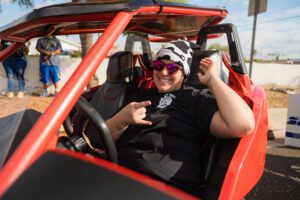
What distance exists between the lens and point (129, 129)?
1.87m

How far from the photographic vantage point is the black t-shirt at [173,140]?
5.40ft

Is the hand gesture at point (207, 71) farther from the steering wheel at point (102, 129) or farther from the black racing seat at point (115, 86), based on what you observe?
the black racing seat at point (115, 86)

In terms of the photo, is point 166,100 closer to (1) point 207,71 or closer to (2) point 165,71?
(2) point 165,71

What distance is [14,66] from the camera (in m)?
2.07

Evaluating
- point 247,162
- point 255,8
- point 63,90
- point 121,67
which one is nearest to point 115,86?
point 121,67

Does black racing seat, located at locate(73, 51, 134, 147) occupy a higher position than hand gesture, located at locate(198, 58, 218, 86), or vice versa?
hand gesture, located at locate(198, 58, 218, 86)

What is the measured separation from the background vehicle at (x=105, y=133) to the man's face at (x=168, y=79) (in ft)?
0.87

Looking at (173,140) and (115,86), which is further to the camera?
(115,86)

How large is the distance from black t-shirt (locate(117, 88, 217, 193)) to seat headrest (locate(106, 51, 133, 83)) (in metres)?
0.79

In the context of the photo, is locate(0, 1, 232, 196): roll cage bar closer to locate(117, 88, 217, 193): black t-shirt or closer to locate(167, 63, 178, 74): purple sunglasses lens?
locate(167, 63, 178, 74): purple sunglasses lens

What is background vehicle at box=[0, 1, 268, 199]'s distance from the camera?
0.94 m

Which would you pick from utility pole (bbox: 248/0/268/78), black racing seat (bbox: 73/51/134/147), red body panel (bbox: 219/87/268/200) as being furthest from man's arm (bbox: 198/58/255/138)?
utility pole (bbox: 248/0/268/78)

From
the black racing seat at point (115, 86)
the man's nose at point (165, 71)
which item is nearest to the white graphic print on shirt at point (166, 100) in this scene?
the man's nose at point (165, 71)

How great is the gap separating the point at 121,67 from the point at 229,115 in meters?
1.32
